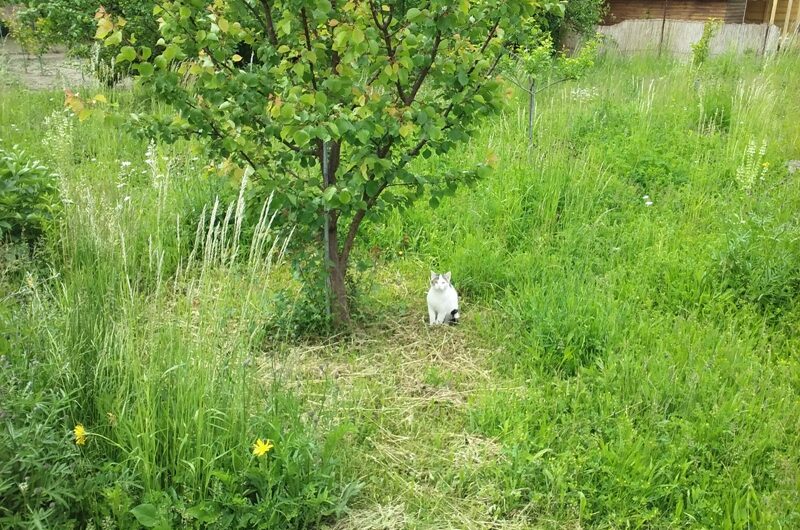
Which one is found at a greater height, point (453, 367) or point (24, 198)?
point (24, 198)

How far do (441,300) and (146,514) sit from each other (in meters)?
2.17

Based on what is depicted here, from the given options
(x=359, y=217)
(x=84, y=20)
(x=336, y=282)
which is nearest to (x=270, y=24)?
(x=359, y=217)

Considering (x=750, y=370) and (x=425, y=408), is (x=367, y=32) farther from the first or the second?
(x=750, y=370)

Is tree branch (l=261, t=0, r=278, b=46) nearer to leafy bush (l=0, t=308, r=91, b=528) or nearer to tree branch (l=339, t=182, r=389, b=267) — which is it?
tree branch (l=339, t=182, r=389, b=267)

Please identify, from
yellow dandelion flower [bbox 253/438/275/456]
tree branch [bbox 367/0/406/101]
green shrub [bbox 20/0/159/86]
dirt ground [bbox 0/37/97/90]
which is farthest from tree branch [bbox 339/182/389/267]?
green shrub [bbox 20/0/159/86]

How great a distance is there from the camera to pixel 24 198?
4465 millimetres

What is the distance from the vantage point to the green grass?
250cm

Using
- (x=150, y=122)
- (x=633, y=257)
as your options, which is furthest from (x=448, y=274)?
(x=150, y=122)

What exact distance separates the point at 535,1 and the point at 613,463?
7.69 feet

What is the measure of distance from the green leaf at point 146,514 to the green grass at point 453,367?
36 millimetres

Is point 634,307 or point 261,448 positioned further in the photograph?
point 634,307

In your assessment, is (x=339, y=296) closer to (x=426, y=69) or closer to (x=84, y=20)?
(x=426, y=69)

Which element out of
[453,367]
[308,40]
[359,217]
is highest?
[308,40]

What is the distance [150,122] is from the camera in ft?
11.0
